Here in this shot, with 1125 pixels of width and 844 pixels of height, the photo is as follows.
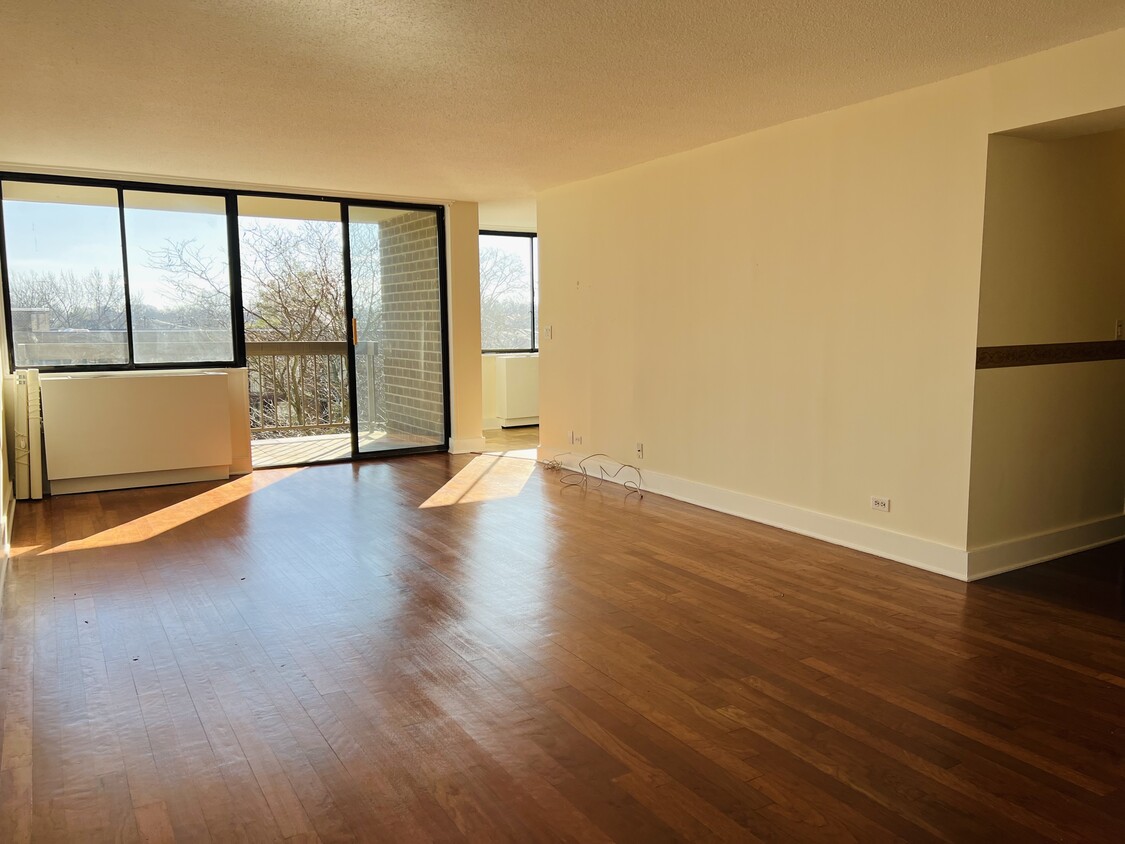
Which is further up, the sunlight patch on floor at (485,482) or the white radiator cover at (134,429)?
the white radiator cover at (134,429)

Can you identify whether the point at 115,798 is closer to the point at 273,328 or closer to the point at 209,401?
the point at 209,401

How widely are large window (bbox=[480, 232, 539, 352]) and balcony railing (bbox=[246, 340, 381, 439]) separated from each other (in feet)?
8.44

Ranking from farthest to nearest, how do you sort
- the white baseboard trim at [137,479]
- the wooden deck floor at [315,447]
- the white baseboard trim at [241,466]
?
the wooden deck floor at [315,447] < the white baseboard trim at [241,466] < the white baseboard trim at [137,479]

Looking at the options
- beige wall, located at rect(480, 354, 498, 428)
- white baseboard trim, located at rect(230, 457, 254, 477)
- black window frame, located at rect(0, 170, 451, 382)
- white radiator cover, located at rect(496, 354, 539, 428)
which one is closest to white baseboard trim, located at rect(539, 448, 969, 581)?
black window frame, located at rect(0, 170, 451, 382)

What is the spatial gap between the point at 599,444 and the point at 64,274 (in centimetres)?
433

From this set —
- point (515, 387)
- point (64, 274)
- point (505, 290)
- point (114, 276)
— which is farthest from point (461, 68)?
Answer: point (505, 290)

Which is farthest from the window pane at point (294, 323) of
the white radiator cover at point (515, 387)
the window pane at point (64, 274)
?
the white radiator cover at point (515, 387)

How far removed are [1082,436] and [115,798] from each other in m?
4.58

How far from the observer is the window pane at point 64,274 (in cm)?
584

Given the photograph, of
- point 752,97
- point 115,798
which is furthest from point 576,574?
point 752,97

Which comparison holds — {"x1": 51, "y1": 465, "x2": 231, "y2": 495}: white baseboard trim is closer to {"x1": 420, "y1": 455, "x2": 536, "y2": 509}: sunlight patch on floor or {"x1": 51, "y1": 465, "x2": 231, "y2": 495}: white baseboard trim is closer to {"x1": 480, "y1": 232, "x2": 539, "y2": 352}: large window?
{"x1": 420, "y1": 455, "x2": 536, "y2": 509}: sunlight patch on floor

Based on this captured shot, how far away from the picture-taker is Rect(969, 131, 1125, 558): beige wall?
3707 millimetres

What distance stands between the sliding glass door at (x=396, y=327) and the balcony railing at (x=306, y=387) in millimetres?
19

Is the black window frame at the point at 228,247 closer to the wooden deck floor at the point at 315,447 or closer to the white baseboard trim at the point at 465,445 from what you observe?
the wooden deck floor at the point at 315,447
